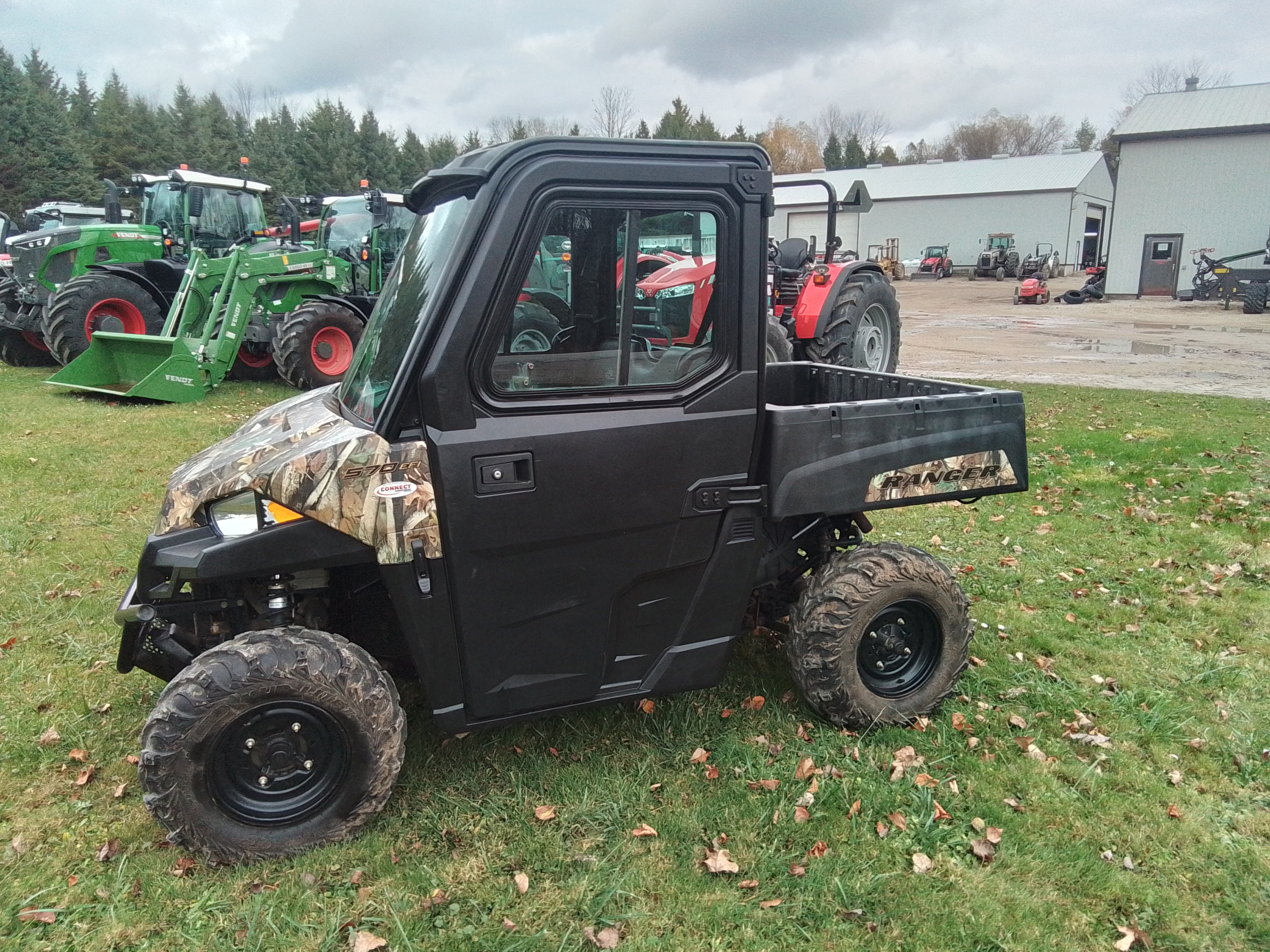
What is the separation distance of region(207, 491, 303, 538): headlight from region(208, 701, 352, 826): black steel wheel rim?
22.8 inches

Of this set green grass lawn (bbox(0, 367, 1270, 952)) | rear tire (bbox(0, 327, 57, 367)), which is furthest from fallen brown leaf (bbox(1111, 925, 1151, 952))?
rear tire (bbox(0, 327, 57, 367))

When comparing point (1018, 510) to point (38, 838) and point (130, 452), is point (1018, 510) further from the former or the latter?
point (130, 452)

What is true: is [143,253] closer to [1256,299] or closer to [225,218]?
[225,218]

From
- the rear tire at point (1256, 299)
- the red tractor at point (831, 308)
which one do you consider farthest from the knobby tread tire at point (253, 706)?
the rear tire at point (1256, 299)

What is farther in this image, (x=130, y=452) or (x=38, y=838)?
(x=130, y=452)

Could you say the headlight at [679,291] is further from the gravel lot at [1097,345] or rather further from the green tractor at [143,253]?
the green tractor at [143,253]

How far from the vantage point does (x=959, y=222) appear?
51.4m

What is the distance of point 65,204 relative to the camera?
24.9 meters

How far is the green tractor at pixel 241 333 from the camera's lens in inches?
428

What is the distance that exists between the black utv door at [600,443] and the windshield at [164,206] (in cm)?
1398

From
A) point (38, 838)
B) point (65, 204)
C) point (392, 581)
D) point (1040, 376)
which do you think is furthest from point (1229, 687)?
point (65, 204)

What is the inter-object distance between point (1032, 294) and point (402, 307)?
104 ft

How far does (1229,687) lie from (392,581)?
3868 millimetres

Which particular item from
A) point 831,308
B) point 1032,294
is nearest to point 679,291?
point 831,308
